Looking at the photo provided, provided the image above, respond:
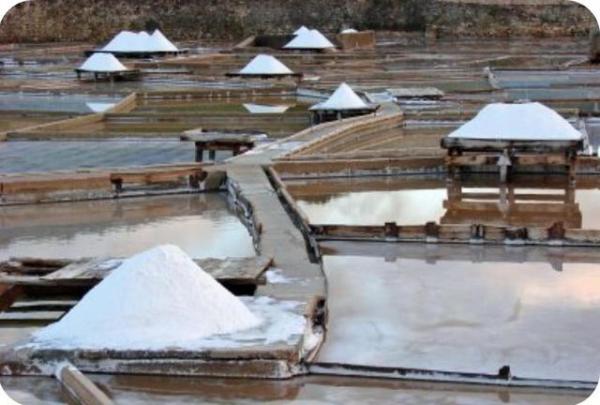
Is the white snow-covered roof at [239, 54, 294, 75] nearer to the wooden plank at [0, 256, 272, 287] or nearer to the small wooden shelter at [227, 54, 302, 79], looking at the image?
the small wooden shelter at [227, 54, 302, 79]

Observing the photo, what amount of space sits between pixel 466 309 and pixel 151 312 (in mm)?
1460

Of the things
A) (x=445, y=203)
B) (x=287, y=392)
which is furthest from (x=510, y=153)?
(x=287, y=392)

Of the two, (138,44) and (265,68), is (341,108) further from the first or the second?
(138,44)

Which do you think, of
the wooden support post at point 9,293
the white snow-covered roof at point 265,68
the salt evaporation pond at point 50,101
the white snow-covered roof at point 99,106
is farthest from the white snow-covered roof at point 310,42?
the wooden support post at point 9,293

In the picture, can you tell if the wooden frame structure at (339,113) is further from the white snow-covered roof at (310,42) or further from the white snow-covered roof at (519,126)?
the white snow-covered roof at (310,42)

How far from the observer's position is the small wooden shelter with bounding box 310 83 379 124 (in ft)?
40.0

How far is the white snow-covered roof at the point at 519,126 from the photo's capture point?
883cm

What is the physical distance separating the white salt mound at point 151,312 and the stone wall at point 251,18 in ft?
79.3

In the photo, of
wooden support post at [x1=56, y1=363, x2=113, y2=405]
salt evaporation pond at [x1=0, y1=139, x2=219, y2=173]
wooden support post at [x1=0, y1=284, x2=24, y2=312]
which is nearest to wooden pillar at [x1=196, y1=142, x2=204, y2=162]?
salt evaporation pond at [x1=0, y1=139, x2=219, y2=173]

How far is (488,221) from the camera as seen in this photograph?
294 inches

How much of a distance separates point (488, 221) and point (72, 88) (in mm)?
9455

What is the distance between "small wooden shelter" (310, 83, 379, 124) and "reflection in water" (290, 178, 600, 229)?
3.23 meters

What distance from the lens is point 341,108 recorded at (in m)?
12.1

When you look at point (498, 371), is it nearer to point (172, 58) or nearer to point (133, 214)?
point (133, 214)
